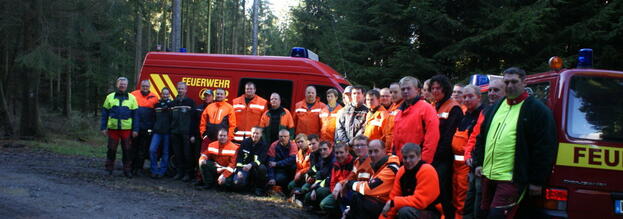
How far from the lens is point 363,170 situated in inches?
234

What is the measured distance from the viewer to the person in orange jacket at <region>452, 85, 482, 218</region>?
18.1ft

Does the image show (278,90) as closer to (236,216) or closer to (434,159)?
(236,216)

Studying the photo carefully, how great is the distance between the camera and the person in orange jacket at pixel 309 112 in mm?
8508

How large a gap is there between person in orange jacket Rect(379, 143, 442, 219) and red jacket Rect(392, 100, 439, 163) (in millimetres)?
335

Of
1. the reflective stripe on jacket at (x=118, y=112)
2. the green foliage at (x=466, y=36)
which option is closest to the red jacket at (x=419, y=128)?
the reflective stripe on jacket at (x=118, y=112)

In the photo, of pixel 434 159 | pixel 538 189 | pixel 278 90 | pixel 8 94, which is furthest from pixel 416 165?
pixel 8 94

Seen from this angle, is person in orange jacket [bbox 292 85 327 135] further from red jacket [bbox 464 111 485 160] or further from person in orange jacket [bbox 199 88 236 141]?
red jacket [bbox 464 111 485 160]

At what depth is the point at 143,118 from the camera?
9445 mm

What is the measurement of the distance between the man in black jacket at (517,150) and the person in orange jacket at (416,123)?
92cm

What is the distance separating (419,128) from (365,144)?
789mm

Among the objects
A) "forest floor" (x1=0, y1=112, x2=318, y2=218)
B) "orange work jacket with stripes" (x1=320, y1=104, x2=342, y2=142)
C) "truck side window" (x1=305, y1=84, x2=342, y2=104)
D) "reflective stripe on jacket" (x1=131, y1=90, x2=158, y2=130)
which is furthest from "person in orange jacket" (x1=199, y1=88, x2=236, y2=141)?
"orange work jacket with stripes" (x1=320, y1=104, x2=342, y2=142)

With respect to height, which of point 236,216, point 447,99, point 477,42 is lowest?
point 236,216

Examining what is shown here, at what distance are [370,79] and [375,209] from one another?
381 inches

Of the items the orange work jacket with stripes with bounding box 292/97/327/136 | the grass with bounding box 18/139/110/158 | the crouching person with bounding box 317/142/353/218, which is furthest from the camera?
the grass with bounding box 18/139/110/158
